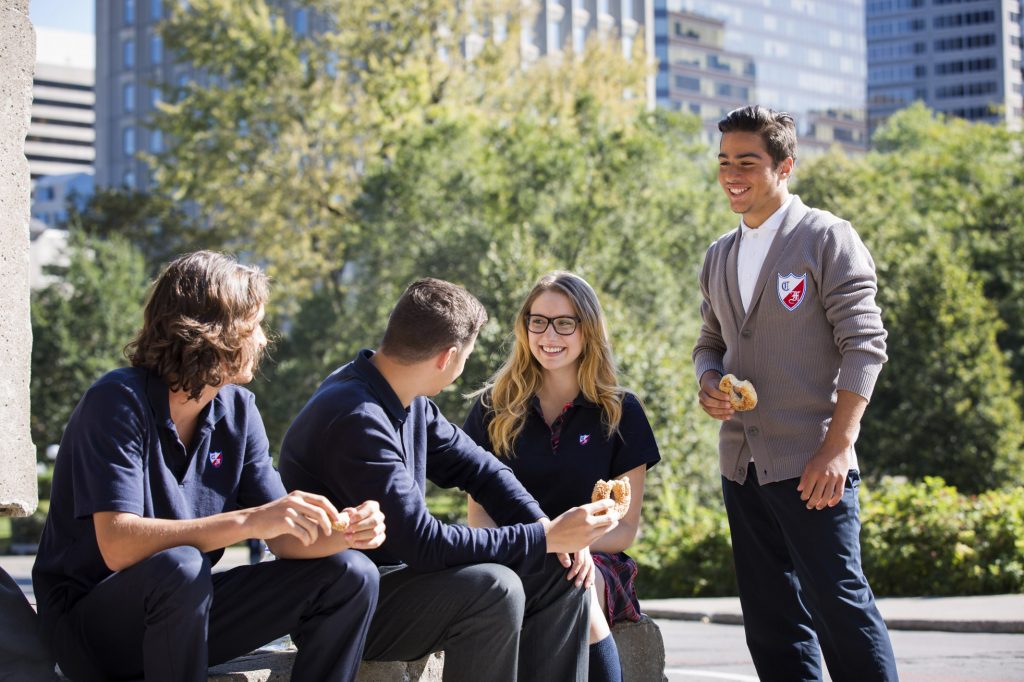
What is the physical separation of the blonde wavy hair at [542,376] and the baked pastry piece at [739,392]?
67 centimetres

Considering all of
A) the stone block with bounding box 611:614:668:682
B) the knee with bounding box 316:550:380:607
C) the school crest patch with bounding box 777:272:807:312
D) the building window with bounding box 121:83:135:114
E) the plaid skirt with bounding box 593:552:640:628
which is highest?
the building window with bounding box 121:83:135:114

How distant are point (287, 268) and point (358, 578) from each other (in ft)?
97.1

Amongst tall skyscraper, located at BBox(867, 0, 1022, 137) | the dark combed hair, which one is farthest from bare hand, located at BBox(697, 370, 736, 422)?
tall skyscraper, located at BBox(867, 0, 1022, 137)

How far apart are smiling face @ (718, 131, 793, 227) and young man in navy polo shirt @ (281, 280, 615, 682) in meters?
1.07

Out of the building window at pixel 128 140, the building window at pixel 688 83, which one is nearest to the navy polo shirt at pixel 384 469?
the building window at pixel 128 140

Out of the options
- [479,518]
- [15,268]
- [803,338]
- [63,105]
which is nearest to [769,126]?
[803,338]

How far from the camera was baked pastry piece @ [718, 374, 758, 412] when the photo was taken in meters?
4.17

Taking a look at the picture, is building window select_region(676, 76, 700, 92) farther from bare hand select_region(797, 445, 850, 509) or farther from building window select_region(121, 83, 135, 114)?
bare hand select_region(797, 445, 850, 509)

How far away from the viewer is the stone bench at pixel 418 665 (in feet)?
11.9

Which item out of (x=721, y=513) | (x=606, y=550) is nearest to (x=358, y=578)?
(x=606, y=550)

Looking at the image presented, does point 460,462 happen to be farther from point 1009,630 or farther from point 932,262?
point 932,262

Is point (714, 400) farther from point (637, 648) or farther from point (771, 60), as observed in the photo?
point (771, 60)

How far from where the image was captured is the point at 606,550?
461 cm

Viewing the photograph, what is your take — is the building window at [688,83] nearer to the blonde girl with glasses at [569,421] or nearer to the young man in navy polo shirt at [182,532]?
the blonde girl with glasses at [569,421]
